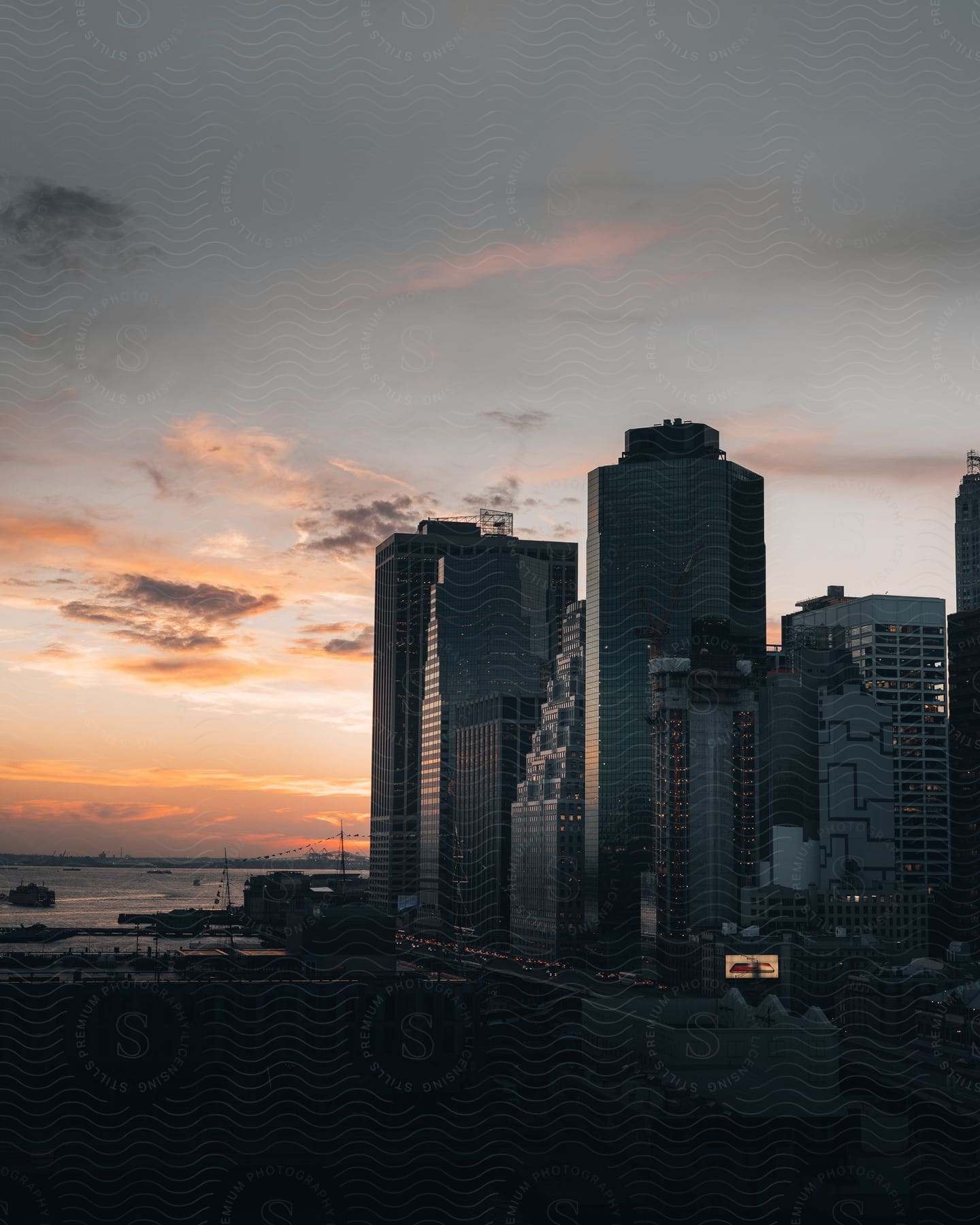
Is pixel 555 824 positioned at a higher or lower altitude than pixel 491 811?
lower

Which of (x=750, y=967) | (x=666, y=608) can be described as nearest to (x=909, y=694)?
(x=666, y=608)

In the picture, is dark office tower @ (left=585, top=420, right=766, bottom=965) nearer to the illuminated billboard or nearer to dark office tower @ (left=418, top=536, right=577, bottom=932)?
dark office tower @ (left=418, top=536, right=577, bottom=932)

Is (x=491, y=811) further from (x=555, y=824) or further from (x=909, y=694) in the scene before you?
Result: (x=909, y=694)

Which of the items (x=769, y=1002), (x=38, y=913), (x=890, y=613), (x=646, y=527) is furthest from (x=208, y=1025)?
(x=38, y=913)

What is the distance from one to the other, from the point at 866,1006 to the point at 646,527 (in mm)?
59865

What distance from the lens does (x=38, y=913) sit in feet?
647

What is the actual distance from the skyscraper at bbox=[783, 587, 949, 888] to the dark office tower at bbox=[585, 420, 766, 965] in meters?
10.2

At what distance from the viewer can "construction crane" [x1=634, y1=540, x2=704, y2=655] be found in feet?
437

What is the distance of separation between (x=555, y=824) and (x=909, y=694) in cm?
3485

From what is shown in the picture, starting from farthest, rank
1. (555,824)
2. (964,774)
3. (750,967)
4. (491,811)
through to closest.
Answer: (491,811), (555,824), (964,774), (750,967)

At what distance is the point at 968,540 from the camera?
173 metres

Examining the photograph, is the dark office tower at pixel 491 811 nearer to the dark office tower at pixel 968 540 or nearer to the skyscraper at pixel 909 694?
the skyscraper at pixel 909 694

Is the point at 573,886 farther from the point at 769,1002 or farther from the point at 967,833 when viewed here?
the point at 769,1002

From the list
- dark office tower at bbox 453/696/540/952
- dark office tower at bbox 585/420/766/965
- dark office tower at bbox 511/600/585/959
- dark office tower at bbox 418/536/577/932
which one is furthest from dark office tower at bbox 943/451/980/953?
dark office tower at bbox 418/536/577/932
